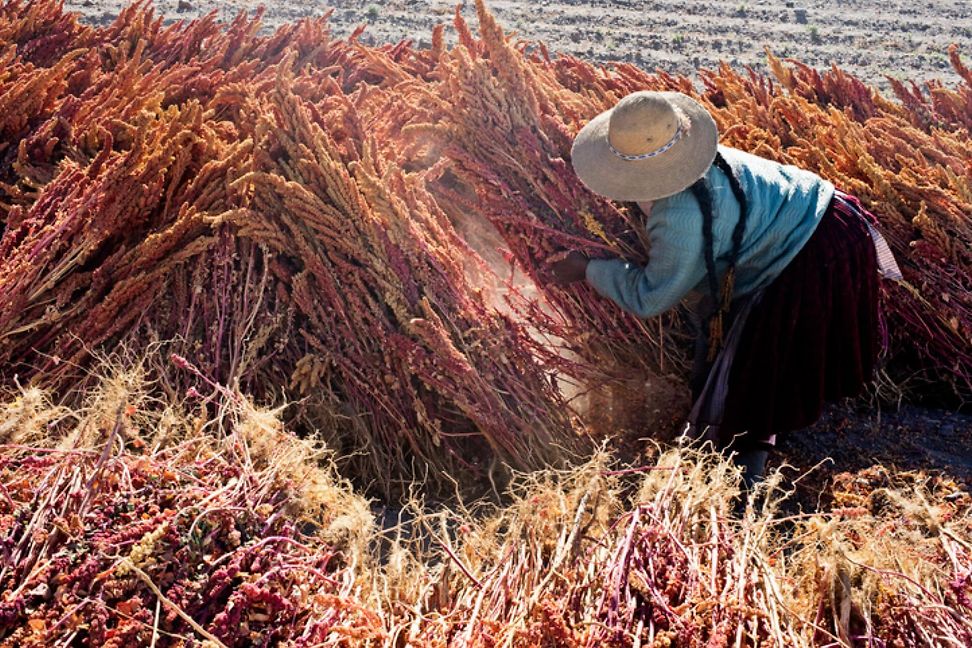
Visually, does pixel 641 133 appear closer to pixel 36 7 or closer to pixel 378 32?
pixel 36 7

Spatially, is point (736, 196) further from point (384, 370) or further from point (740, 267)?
point (384, 370)

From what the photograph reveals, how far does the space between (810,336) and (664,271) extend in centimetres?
63

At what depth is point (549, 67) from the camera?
4.89 m

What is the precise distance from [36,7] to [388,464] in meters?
3.95

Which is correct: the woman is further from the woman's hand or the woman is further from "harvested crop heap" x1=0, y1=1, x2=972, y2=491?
"harvested crop heap" x1=0, y1=1, x2=972, y2=491

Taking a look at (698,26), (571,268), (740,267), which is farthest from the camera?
(698,26)

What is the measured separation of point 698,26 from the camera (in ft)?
35.3

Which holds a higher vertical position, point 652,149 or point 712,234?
point 652,149

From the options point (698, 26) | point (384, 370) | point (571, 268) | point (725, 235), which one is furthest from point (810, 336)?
point (698, 26)

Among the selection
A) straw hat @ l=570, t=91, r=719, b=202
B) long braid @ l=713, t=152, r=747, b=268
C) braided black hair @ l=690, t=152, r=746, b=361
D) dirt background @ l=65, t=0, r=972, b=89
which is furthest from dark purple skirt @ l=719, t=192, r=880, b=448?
dirt background @ l=65, t=0, r=972, b=89

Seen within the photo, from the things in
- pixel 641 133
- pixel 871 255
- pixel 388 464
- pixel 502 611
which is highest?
pixel 641 133

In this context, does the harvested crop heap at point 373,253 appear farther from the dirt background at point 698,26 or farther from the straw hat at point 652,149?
the dirt background at point 698,26

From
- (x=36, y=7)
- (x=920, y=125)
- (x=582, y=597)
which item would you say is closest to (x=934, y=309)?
(x=920, y=125)

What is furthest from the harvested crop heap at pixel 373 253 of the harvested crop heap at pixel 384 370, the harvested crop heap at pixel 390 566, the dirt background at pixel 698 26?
the dirt background at pixel 698 26
